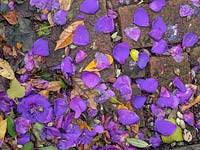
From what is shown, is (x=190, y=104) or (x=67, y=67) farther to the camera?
(x=190, y=104)

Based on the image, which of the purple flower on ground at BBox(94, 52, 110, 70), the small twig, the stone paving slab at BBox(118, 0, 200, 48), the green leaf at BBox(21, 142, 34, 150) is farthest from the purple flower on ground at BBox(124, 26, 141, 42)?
the green leaf at BBox(21, 142, 34, 150)

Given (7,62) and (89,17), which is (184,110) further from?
(7,62)

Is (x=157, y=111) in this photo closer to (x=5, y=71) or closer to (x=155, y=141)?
(x=155, y=141)

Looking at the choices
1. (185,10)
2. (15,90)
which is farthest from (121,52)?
(15,90)

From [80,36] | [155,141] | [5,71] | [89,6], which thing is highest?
[89,6]

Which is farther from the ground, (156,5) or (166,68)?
(156,5)

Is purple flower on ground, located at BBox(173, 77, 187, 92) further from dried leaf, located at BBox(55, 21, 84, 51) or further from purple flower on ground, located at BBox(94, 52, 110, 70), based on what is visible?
dried leaf, located at BBox(55, 21, 84, 51)
